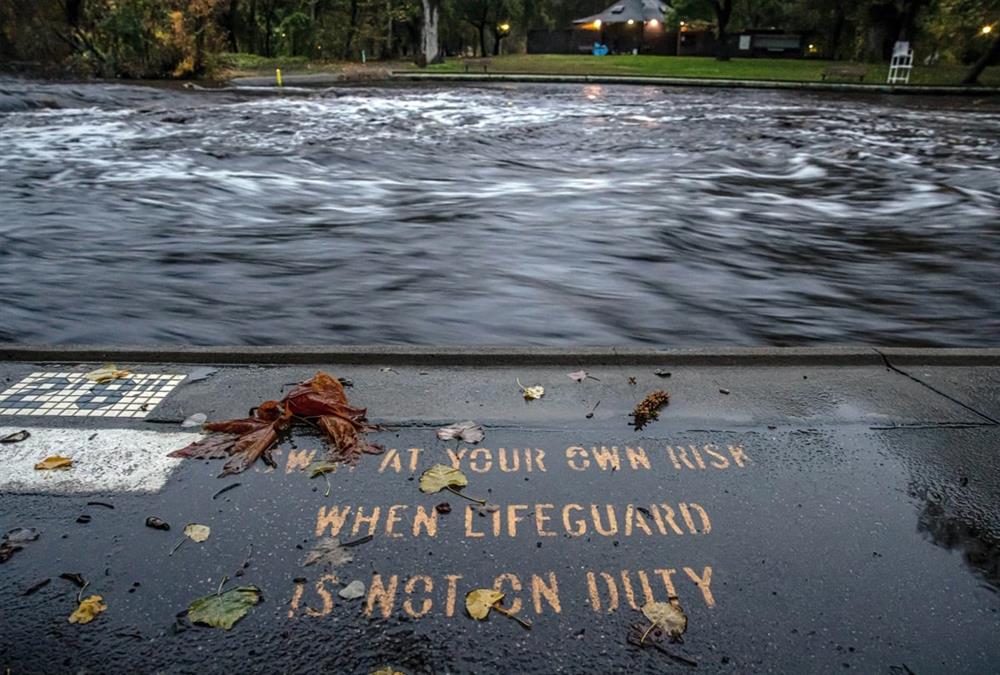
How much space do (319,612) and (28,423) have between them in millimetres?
2501

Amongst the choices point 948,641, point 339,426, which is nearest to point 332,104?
point 339,426

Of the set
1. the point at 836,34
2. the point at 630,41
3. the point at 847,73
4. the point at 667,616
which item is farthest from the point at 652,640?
the point at 630,41

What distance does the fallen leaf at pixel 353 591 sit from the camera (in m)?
2.81

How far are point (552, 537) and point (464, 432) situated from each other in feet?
3.37

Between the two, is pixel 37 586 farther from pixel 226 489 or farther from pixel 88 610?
pixel 226 489

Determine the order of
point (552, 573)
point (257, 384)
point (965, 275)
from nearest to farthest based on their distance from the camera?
point (552, 573) → point (257, 384) → point (965, 275)

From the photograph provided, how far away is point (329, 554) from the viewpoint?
9.98 ft

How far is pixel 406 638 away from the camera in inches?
103

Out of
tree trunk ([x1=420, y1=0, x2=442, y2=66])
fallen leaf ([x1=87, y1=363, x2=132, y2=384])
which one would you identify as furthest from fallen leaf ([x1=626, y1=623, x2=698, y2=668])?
tree trunk ([x1=420, y1=0, x2=442, y2=66])

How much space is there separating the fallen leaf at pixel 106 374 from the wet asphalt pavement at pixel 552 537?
491 mm

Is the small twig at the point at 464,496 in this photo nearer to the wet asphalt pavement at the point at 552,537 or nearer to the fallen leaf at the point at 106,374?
the wet asphalt pavement at the point at 552,537

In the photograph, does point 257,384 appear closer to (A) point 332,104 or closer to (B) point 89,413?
(B) point 89,413

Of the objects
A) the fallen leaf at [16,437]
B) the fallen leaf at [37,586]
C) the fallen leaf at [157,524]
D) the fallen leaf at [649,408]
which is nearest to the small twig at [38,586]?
the fallen leaf at [37,586]

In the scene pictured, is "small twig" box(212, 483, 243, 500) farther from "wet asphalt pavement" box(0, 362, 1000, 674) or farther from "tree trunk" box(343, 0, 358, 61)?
"tree trunk" box(343, 0, 358, 61)
